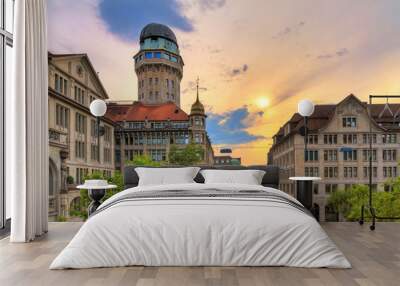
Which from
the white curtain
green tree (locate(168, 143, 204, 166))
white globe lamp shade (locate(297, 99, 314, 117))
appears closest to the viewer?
the white curtain

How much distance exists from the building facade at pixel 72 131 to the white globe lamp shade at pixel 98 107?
1.57 ft

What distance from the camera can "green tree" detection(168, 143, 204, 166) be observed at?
550 cm

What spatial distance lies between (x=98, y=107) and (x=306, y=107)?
2823 mm

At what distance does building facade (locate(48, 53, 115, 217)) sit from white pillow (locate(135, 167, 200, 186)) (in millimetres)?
1328

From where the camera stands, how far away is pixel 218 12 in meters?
5.34

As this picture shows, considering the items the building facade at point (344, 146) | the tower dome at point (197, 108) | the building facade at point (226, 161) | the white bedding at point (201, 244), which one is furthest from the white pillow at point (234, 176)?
the white bedding at point (201, 244)

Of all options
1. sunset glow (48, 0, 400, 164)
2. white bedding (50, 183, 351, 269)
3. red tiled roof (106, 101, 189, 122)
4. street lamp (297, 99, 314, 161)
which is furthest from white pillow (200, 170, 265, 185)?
white bedding (50, 183, 351, 269)

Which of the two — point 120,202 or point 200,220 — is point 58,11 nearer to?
point 120,202

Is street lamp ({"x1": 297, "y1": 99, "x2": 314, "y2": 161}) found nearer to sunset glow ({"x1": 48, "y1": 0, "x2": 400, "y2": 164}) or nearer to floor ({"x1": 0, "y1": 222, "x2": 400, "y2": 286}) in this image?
sunset glow ({"x1": 48, "y1": 0, "x2": 400, "y2": 164})

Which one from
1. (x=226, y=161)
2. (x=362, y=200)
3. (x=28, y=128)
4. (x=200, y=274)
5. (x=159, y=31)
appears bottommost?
(x=200, y=274)

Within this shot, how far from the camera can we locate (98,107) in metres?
5.09

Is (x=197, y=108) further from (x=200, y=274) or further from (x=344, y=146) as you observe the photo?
(x=200, y=274)

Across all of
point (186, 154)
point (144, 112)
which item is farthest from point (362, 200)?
point (144, 112)

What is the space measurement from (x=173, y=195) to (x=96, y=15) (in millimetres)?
3480
